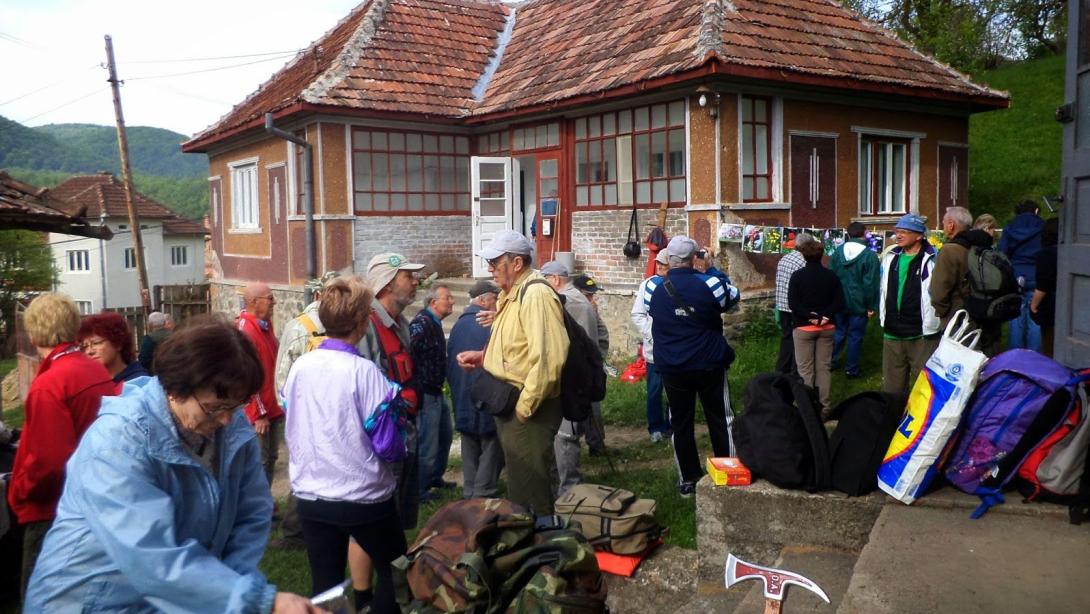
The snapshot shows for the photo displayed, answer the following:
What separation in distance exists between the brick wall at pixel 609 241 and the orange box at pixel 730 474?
7.69 m

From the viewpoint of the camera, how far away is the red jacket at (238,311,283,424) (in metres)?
5.76

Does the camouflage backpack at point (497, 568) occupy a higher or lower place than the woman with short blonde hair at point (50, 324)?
lower

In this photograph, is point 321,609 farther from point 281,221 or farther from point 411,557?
point 281,221

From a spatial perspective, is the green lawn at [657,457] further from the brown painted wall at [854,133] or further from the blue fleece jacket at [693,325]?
the brown painted wall at [854,133]

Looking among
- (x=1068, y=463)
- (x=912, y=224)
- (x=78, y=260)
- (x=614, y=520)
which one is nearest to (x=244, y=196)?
(x=912, y=224)

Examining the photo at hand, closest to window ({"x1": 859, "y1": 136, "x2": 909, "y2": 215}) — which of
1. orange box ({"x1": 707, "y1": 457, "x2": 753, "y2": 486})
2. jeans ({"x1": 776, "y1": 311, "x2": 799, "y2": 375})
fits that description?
jeans ({"x1": 776, "y1": 311, "x2": 799, "y2": 375})

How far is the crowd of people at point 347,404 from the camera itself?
211cm

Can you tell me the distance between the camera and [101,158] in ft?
415

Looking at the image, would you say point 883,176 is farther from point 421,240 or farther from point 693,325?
point 693,325

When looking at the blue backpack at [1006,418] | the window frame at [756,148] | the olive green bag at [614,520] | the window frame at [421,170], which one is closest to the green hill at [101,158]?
the window frame at [421,170]

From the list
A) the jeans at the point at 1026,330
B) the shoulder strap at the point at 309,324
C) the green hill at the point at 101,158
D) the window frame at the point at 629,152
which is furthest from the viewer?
the green hill at the point at 101,158

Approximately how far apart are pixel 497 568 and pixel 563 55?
41.2ft

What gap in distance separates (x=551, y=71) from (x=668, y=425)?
25.8 feet

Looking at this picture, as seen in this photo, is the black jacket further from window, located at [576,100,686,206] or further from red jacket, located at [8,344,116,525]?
red jacket, located at [8,344,116,525]
